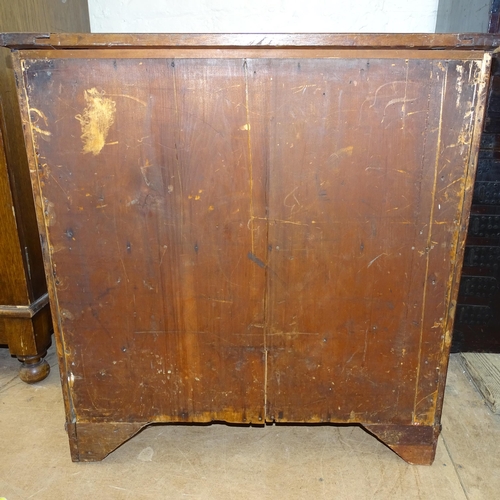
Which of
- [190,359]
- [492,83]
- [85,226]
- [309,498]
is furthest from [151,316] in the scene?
[492,83]

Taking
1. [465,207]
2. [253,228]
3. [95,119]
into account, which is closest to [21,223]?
[95,119]

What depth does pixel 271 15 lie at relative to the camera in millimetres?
1868

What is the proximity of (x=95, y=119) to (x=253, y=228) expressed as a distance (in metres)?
0.50

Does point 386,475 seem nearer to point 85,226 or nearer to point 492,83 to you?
point 85,226

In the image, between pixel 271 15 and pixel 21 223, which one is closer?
pixel 21 223

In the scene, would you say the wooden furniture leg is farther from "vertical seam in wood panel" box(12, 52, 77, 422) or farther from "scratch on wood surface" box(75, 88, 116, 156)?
"scratch on wood surface" box(75, 88, 116, 156)

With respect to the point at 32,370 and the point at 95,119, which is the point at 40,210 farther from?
the point at 32,370

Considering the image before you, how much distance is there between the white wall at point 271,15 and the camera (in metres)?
1.84

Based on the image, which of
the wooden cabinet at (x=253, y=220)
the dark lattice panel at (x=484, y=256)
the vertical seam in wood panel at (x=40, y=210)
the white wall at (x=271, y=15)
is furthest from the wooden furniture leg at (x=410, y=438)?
the white wall at (x=271, y=15)

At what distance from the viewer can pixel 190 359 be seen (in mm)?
1381

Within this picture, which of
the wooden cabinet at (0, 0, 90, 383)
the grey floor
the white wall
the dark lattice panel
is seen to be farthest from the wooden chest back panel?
the white wall

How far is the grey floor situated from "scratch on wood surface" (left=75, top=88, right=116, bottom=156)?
1.02m

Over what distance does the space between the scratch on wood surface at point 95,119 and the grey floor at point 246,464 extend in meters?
1.02

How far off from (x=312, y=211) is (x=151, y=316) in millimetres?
569
